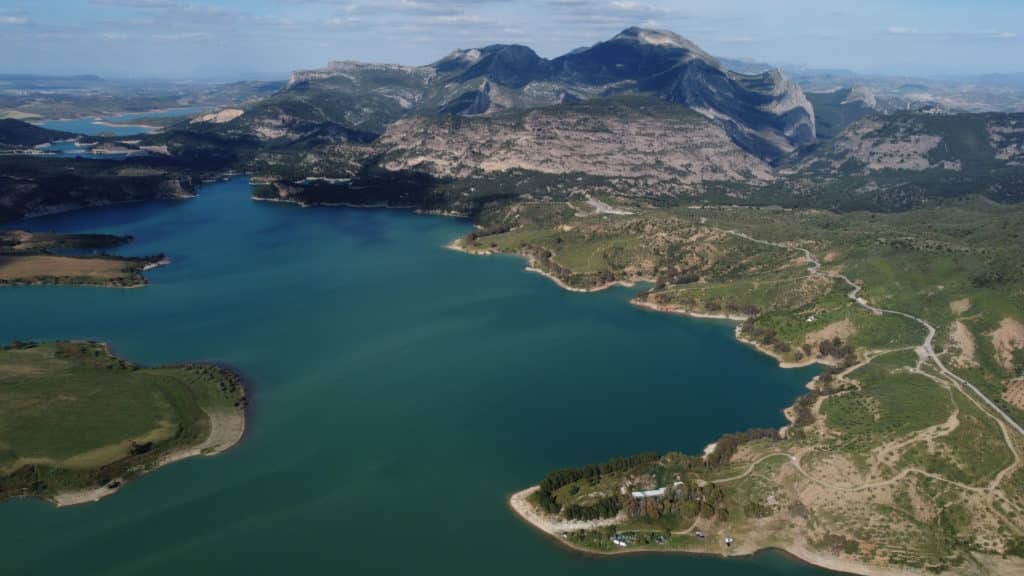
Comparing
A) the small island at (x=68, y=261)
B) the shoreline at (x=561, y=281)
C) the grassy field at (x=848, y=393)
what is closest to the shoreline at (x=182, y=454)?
the grassy field at (x=848, y=393)

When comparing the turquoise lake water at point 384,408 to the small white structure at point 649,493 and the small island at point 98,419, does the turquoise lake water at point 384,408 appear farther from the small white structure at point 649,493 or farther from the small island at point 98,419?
the small white structure at point 649,493

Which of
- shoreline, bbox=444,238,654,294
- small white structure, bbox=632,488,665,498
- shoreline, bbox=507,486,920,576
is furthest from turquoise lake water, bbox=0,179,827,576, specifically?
small white structure, bbox=632,488,665,498

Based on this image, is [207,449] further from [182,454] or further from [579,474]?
[579,474]

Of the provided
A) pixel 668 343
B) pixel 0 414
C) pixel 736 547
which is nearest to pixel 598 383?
pixel 668 343

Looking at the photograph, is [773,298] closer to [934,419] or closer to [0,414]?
[934,419]

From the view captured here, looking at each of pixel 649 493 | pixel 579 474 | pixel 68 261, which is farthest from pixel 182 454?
Result: pixel 68 261
